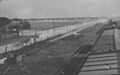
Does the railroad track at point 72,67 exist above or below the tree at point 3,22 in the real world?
below

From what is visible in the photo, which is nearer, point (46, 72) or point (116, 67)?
point (116, 67)

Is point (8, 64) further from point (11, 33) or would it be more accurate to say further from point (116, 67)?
point (11, 33)

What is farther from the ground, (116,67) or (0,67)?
(116,67)

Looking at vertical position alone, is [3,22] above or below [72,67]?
above

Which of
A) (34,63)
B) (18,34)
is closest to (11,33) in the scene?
(18,34)

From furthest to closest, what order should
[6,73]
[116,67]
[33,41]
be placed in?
[33,41], [6,73], [116,67]

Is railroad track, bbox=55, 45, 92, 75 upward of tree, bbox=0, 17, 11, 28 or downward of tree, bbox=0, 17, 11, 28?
downward

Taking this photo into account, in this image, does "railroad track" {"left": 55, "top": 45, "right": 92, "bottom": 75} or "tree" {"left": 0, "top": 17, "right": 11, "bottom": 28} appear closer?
"railroad track" {"left": 55, "top": 45, "right": 92, "bottom": 75}

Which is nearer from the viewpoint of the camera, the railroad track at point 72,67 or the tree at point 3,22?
the railroad track at point 72,67

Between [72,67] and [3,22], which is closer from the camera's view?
[72,67]

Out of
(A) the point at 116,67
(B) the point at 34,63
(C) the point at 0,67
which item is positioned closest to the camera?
(A) the point at 116,67
